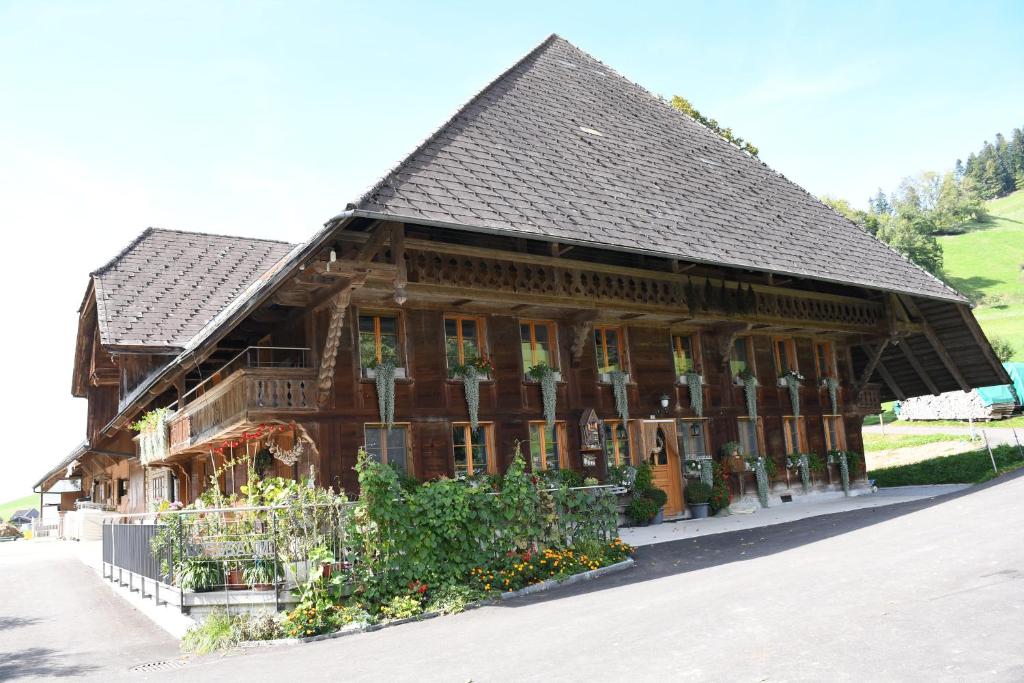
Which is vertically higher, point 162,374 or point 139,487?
point 162,374

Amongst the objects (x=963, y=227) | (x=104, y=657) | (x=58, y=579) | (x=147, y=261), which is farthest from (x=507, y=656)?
(x=963, y=227)

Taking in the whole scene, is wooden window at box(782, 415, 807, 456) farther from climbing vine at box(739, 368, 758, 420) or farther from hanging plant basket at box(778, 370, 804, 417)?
climbing vine at box(739, 368, 758, 420)

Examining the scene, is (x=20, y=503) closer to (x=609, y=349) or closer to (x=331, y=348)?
(x=609, y=349)

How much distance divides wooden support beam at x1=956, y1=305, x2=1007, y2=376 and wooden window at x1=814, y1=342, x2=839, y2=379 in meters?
3.67

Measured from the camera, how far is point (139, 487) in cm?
2639

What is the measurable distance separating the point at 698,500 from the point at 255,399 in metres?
11.1

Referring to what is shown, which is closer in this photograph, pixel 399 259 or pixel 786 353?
pixel 399 259

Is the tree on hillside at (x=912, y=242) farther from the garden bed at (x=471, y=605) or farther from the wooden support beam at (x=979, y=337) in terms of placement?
the garden bed at (x=471, y=605)

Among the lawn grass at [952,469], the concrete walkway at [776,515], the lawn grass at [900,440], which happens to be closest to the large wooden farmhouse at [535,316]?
the concrete walkway at [776,515]

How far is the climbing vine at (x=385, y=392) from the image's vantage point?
16.0 metres

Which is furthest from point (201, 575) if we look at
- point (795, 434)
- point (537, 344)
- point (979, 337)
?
point (979, 337)

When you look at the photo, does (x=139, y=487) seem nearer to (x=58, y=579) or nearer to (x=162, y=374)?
(x=58, y=579)

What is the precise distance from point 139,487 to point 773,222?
67.4 feet

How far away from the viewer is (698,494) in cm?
2041
